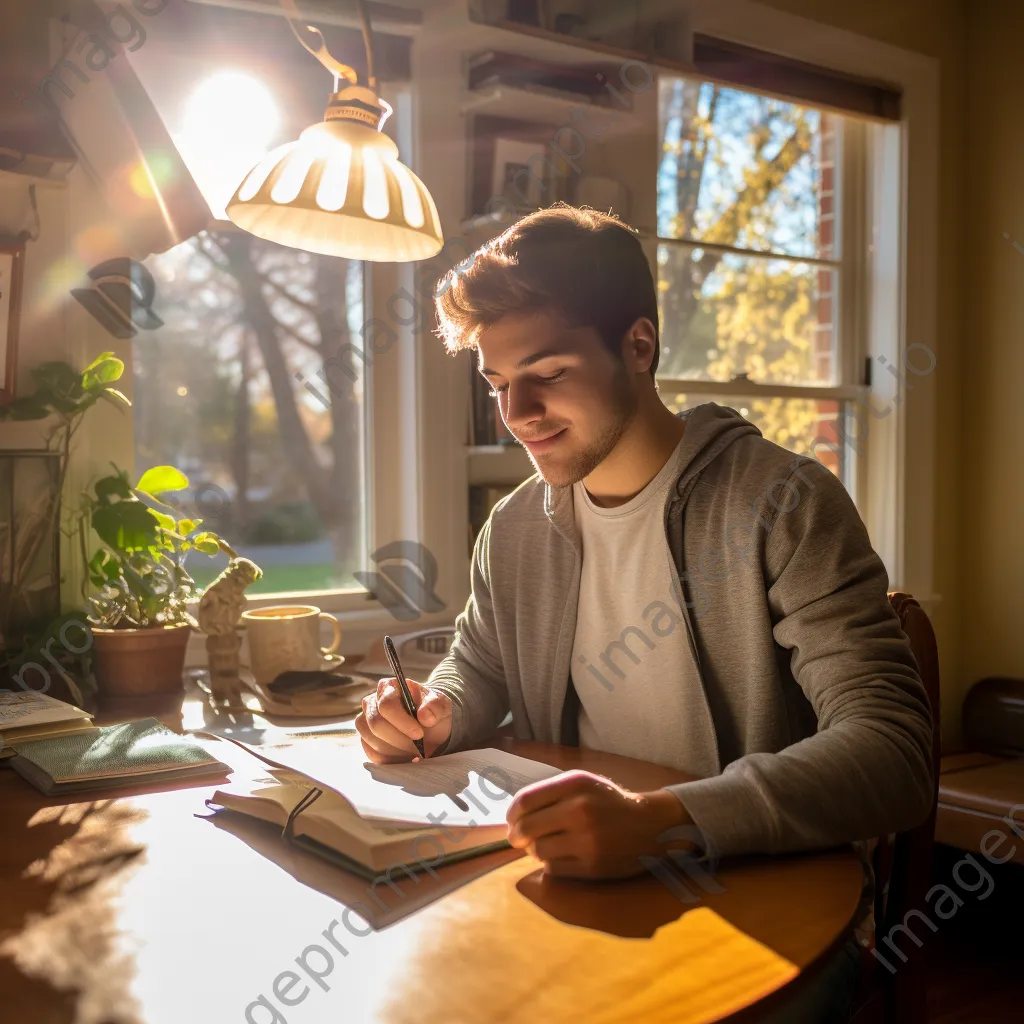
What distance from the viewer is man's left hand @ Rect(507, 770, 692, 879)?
2.82 feet

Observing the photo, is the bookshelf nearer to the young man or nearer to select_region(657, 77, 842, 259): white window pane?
select_region(657, 77, 842, 259): white window pane

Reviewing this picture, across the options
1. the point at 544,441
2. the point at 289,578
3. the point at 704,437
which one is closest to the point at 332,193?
the point at 544,441

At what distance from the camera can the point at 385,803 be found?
39.4 inches

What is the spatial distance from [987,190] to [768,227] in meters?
0.79

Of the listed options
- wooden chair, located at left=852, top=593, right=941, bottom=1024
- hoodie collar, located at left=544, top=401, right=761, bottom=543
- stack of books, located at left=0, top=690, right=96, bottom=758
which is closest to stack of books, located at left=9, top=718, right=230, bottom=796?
stack of books, located at left=0, top=690, right=96, bottom=758

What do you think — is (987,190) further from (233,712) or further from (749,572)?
(233,712)

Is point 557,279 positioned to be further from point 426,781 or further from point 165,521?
point 165,521

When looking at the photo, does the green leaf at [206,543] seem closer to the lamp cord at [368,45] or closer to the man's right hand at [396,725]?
the man's right hand at [396,725]

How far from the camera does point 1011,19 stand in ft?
10.6

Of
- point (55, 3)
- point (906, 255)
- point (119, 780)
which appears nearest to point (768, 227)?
point (906, 255)

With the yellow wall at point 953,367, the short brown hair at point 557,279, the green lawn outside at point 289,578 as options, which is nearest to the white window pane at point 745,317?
the yellow wall at point 953,367

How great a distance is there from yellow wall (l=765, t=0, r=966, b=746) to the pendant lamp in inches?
95.4

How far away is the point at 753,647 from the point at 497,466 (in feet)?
4.20

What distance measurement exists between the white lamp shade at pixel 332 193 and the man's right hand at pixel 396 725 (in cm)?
62
